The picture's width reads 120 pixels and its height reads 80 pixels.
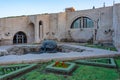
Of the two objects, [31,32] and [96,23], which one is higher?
[96,23]

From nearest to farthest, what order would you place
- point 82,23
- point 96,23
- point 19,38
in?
point 96,23, point 82,23, point 19,38

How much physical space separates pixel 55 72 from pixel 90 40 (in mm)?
14624

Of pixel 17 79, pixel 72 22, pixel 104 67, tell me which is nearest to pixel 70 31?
pixel 72 22

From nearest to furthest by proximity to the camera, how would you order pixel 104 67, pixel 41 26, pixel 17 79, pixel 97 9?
pixel 17 79 < pixel 104 67 < pixel 97 9 < pixel 41 26

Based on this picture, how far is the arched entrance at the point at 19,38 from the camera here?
20.4 meters

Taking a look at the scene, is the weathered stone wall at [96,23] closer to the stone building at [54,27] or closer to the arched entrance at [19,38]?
the stone building at [54,27]

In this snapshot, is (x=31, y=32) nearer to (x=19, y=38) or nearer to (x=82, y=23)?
(x=19, y=38)

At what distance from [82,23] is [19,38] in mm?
9359

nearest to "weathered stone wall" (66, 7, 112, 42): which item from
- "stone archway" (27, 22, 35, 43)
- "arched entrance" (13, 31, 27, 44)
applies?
"stone archway" (27, 22, 35, 43)

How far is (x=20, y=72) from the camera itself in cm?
471

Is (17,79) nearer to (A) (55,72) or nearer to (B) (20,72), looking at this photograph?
(B) (20,72)

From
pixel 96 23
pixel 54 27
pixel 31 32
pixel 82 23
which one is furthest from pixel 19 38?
pixel 96 23

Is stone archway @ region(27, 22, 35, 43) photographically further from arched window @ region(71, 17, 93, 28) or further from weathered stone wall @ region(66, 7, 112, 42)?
arched window @ region(71, 17, 93, 28)

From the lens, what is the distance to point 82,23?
66.9 feet
